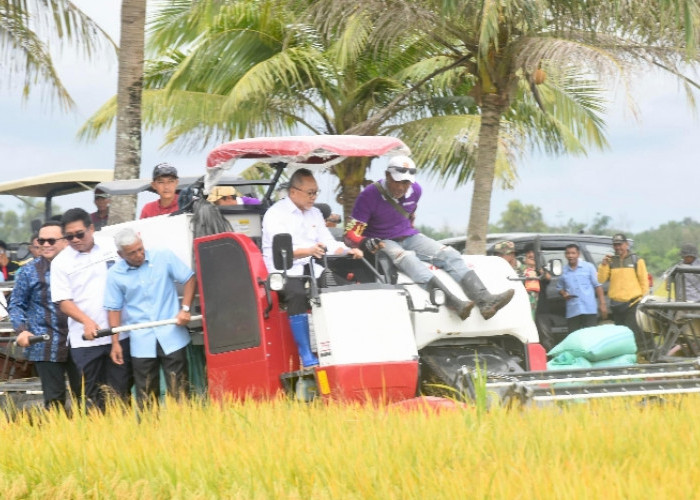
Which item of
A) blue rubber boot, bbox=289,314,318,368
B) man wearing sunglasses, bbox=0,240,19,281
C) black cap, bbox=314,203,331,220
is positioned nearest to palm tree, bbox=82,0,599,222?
man wearing sunglasses, bbox=0,240,19,281

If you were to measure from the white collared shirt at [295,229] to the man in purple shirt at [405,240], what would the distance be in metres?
0.29

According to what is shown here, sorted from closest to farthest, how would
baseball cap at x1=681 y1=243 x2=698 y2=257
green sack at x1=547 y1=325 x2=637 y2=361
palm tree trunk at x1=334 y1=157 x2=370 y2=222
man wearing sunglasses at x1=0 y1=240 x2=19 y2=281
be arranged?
green sack at x1=547 y1=325 x2=637 y2=361 < baseball cap at x1=681 y1=243 x2=698 y2=257 < man wearing sunglasses at x1=0 y1=240 x2=19 y2=281 < palm tree trunk at x1=334 y1=157 x2=370 y2=222

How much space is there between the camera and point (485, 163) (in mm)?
18172

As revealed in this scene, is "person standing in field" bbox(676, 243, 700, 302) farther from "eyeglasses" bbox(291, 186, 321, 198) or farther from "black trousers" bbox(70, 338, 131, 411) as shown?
"black trousers" bbox(70, 338, 131, 411)

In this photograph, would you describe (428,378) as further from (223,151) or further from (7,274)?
(7,274)

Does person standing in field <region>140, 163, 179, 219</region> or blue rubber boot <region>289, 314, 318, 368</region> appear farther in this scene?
person standing in field <region>140, 163, 179, 219</region>

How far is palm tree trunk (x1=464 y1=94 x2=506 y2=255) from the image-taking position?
59.4ft

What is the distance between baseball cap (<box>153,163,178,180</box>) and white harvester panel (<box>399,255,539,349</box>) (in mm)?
2803

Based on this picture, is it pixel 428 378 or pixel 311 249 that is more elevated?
pixel 311 249

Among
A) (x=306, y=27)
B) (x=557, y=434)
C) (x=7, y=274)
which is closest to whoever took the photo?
(x=557, y=434)

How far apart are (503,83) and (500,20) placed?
1.10 metres


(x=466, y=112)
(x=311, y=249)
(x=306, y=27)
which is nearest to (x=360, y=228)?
(x=311, y=249)

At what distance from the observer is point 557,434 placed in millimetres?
7188

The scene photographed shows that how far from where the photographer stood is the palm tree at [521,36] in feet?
54.5
